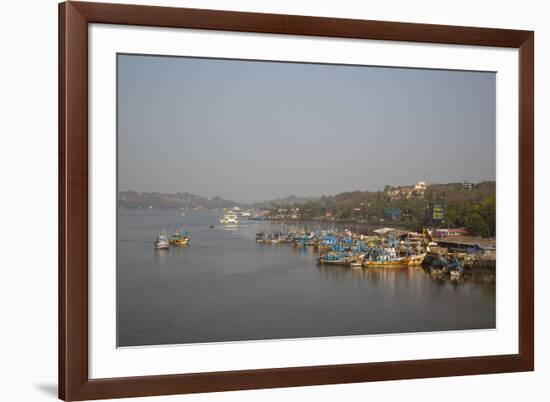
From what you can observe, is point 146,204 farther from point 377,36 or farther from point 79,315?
point 377,36

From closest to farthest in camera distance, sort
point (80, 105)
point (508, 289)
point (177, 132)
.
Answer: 1. point (80, 105)
2. point (177, 132)
3. point (508, 289)

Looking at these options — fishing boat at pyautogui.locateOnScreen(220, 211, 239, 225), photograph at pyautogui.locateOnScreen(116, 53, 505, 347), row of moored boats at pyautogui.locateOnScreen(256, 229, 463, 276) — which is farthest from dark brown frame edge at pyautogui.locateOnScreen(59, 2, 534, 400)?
fishing boat at pyautogui.locateOnScreen(220, 211, 239, 225)

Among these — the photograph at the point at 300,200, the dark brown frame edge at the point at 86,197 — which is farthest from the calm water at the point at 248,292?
the dark brown frame edge at the point at 86,197

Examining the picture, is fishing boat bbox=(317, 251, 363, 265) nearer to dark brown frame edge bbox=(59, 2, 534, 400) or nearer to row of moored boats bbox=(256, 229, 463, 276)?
row of moored boats bbox=(256, 229, 463, 276)

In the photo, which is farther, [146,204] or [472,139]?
[472,139]

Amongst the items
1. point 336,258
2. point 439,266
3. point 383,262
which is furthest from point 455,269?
point 336,258

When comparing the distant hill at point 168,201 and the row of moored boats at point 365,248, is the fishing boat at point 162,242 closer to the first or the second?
the distant hill at point 168,201

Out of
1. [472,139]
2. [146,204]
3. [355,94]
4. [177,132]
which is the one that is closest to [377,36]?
[355,94]
